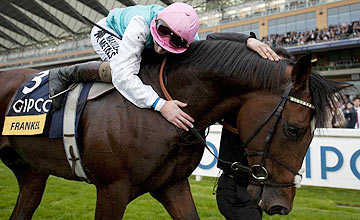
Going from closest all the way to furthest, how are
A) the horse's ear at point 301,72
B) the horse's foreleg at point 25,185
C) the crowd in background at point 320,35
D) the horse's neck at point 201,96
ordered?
the horse's ear at point 301,72, the horse's neck at point 201,96, the horse's foreleg at point 25,185, the crowd in background at point 320,35

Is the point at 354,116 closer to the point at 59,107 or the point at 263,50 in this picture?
the point at 263,50

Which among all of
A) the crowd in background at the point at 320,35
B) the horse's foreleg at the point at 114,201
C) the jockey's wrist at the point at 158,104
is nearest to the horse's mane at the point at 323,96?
the jockey's wrist at the point at 158,104

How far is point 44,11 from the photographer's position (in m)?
44.0

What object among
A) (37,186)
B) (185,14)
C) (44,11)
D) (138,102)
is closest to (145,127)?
(138,102)

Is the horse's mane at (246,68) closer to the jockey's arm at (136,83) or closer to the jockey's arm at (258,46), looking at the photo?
the jockey's arm at (258,46)

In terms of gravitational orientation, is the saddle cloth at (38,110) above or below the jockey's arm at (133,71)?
below

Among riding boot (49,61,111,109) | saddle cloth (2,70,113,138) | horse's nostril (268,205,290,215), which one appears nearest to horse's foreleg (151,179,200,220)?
horse's nostril (268,205,290,215)

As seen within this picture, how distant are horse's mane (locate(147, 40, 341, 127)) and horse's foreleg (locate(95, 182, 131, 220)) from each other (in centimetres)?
76

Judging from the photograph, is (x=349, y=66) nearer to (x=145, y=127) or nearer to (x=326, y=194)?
(x=326, y=194)

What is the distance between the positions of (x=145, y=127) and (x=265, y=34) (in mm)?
31932

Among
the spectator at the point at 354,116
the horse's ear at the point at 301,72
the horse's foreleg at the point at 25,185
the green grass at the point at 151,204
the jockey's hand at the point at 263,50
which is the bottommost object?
the spectator at the point at 354,116

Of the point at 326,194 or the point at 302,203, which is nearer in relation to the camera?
the point at 302,203

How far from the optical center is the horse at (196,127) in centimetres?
160

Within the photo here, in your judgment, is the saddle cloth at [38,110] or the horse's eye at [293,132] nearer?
the horse's eye at [293,132]
